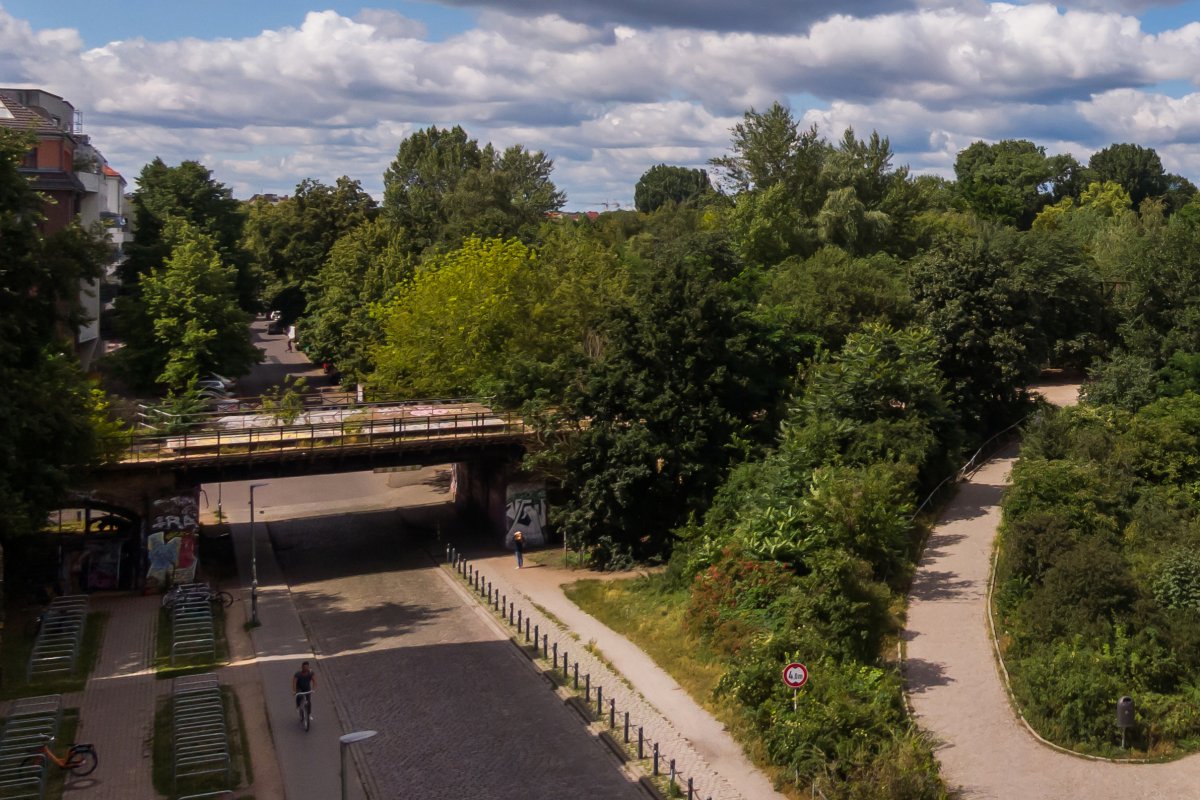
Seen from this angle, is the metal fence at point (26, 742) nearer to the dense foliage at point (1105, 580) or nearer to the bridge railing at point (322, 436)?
the bridge railing at point (322, 436)

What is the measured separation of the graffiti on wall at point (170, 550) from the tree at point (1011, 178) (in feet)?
231

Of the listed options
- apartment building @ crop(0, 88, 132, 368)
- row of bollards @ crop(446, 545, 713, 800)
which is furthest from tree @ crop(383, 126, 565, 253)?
row of bollards @ crop(446, 545, 713, 800)

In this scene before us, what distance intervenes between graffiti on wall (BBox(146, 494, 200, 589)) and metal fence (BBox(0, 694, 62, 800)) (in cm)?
979

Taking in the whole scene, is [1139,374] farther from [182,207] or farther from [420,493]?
[182,207]

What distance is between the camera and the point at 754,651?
22375 mm

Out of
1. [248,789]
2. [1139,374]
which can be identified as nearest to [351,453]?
[248,789]

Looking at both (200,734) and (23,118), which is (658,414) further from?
(23,118)

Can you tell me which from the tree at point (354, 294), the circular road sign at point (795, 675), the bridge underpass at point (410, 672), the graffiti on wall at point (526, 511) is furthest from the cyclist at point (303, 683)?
the tree at point (354, 294)

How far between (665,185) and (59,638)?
13343cm

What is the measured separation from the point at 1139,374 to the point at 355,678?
27582 millimetres

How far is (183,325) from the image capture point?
51.5 meters

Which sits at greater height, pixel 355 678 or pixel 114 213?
pixel 114 213

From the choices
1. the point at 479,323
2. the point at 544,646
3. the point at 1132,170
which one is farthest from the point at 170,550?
the point at 1132,170

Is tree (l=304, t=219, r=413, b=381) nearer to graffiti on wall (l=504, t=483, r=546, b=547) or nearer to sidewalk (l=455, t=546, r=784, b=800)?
graffiti on wall (l=504, t=483, r=546, b=547)
